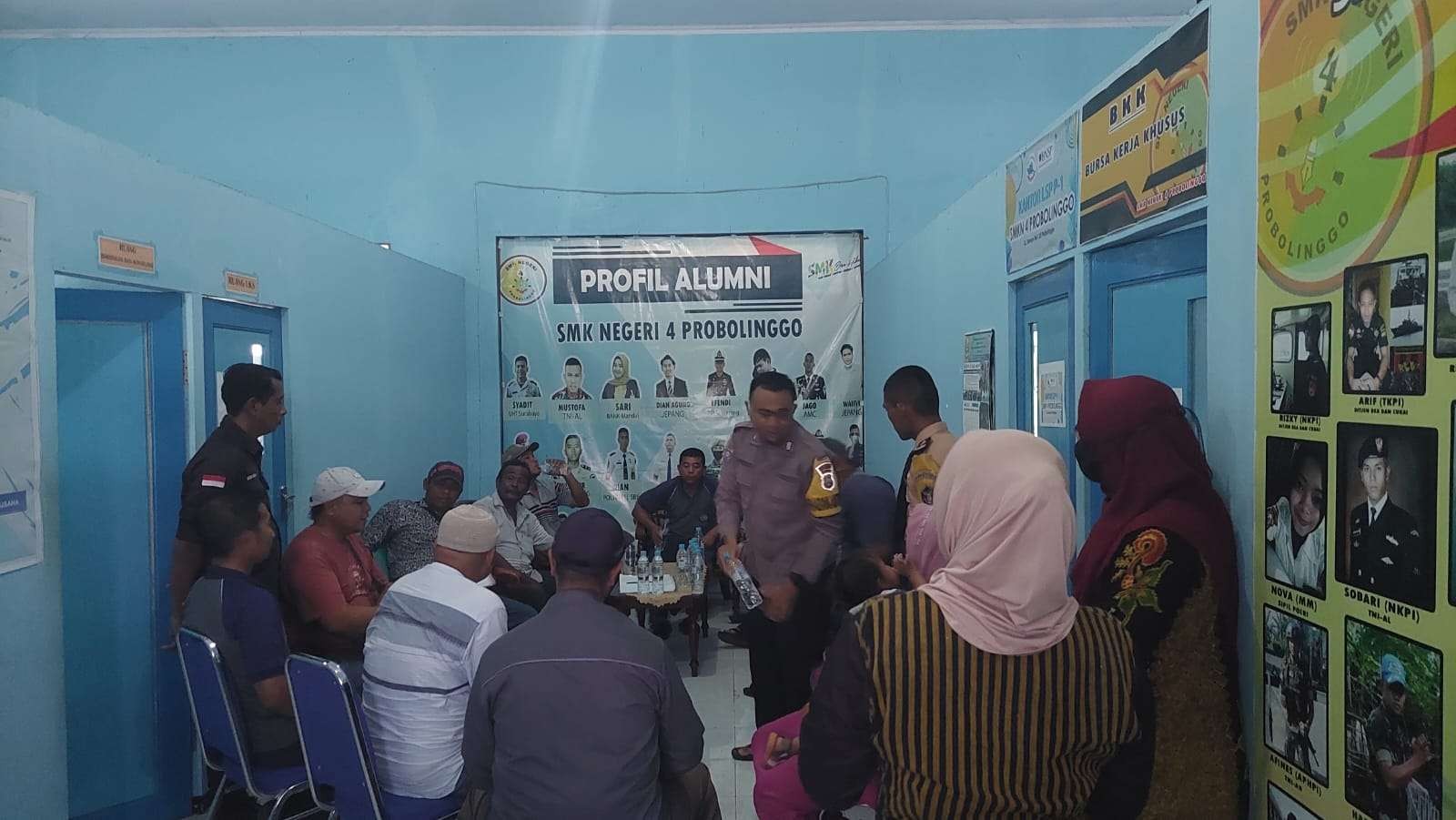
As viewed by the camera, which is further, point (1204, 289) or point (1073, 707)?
Result: point (1204, 289)

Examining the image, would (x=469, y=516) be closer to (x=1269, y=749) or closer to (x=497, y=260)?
(x=1269, y=749)

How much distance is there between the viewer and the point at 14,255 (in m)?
2.37

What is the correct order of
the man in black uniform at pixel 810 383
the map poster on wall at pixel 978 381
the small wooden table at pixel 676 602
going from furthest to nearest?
1. the man in black uniform at pixel 810 383
2. the small wooden table at pixel 676 602
3. the map poster on wall at pixel 978 381

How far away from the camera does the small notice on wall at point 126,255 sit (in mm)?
2744

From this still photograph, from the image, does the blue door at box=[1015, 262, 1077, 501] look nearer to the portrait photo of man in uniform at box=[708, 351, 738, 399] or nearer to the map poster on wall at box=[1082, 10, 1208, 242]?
the map poster on wall at box=[1082, 10, 1208, 242]

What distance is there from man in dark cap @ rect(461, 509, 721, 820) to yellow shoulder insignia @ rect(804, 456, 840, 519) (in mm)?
1387

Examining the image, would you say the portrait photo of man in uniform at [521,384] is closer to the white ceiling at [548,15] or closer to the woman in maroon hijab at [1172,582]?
the white ceiling at [548,15]

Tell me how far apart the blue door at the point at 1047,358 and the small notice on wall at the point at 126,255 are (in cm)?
281

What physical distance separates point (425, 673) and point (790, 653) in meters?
1.21

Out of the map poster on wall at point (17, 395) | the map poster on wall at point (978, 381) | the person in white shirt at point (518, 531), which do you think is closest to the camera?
the map poster on wall at point (17, 395)

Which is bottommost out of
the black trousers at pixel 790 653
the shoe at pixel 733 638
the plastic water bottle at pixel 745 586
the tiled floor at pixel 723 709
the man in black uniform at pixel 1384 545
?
the tiled floor at pixel 723 709

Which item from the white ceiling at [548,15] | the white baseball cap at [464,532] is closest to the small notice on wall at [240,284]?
the white baseball cap at [464,532]

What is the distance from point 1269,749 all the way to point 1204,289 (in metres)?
0.97

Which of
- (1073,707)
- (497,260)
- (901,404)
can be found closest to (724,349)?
(497,260)
